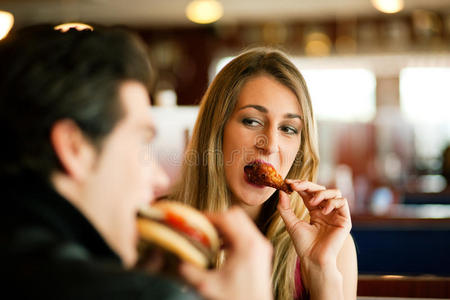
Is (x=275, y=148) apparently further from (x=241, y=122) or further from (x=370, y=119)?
(x=370, y=119)

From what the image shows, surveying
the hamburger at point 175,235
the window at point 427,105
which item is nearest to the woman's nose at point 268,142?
the hamburger at point 175,235

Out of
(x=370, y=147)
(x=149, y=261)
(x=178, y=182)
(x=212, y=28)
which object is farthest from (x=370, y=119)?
(x=149, y=261)

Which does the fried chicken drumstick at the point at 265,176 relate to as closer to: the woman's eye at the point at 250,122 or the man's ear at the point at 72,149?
the woman's eye at the point at 250,122

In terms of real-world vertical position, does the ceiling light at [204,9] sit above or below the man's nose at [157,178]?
above

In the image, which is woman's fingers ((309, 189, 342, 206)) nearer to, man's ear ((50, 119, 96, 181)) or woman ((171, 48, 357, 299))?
woman ((171, 48, 357, 299))

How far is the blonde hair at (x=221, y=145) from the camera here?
1.89m

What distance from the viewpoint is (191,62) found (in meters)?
8.88

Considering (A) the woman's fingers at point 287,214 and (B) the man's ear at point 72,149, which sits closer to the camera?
(B) the man's ear at point 72,149

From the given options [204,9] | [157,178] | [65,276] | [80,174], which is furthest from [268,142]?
[204,9]

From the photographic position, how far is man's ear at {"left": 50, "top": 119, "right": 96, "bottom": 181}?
32.1 inches

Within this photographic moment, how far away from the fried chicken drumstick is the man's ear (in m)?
0.97

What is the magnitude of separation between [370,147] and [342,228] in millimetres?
6679

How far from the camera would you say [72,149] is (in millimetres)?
825

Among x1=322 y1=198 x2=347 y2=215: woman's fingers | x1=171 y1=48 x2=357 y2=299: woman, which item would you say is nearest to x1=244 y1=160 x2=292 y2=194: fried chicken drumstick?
x1=171 y1=48 x2=357 y2=299: woman
